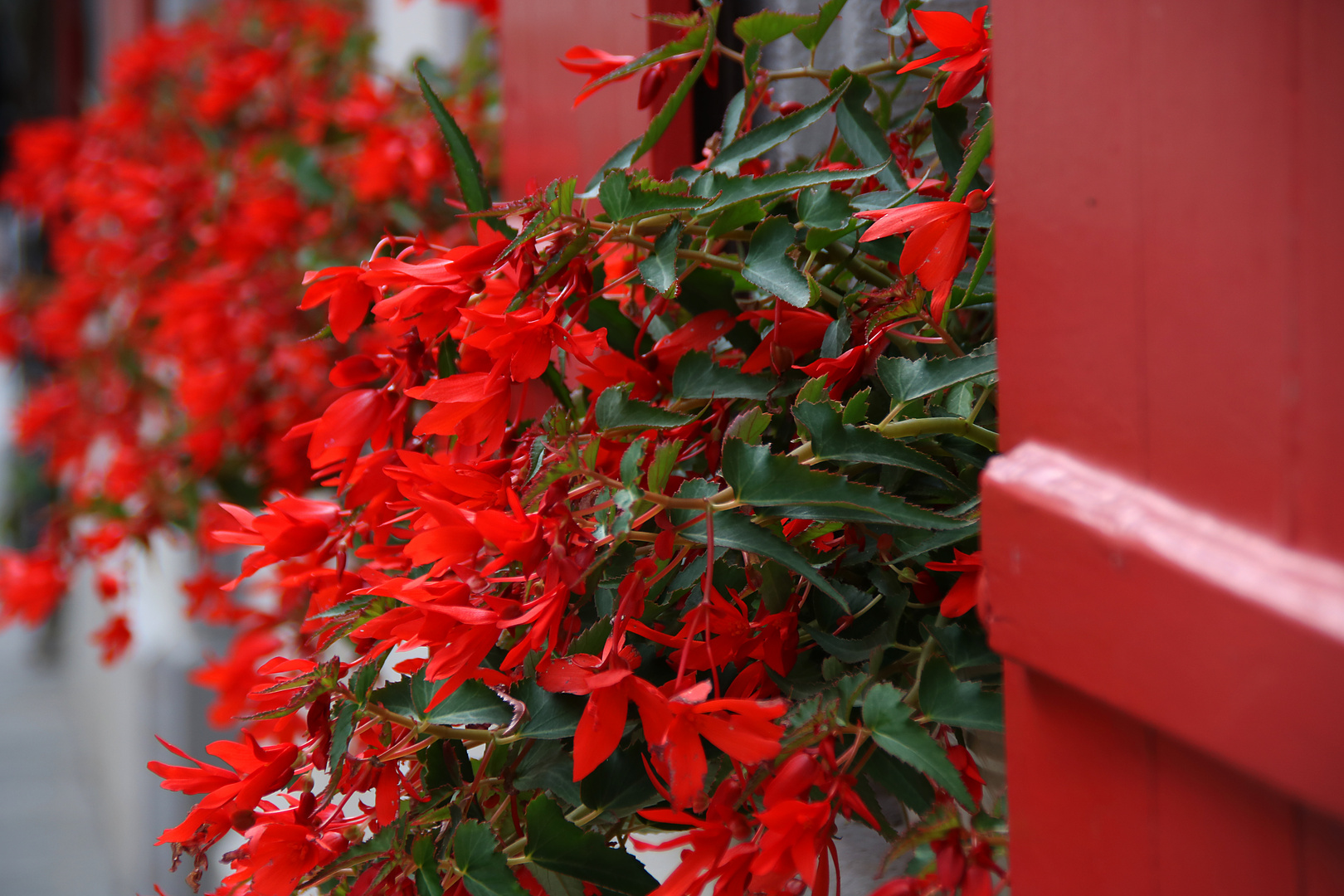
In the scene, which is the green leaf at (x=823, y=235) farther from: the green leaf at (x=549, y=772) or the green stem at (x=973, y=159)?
the green leaf at (x=549, y=772)

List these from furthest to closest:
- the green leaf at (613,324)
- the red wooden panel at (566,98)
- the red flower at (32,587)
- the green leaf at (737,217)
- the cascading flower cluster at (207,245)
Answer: the red flower at (32,587) < the cascading flower cluster at (207,245) < the red wooden panel at (566,98) < the green leaf at (613,324) < the green leaf at (737,217)

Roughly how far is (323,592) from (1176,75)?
49 cm

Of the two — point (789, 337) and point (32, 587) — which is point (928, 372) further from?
point (32, 587)

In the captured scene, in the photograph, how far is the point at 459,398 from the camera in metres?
0.46

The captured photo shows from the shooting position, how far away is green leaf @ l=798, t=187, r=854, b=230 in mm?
507

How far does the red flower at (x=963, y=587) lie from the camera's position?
1.48ft

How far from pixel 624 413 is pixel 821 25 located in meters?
0.28

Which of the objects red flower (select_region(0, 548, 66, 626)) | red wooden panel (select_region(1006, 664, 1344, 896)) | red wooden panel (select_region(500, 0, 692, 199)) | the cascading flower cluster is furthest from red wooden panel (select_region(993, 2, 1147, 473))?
red flower (select_region(0, 548, 66, 626))

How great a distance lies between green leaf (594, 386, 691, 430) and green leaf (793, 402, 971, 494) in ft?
0.22

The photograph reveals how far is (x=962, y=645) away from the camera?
45cm

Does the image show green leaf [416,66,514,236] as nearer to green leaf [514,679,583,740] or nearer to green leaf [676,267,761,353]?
green leaf [676,267,761,353]

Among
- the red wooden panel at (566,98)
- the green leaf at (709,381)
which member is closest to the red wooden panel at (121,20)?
the red wooden panel at (566,98)

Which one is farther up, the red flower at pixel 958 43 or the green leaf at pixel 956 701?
the red flower at pixel 958 43

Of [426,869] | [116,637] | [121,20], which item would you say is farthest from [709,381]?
[121,20]
